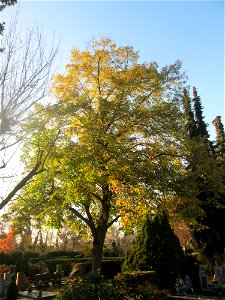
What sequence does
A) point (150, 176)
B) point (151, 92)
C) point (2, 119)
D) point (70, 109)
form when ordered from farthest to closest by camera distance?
point (151, 92)
point (150, 176)
point (70, 109)
point (2, 119)

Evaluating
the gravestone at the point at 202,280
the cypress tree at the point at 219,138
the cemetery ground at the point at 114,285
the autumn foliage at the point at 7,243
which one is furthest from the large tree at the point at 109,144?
the autumn foliage at the point at 7,243

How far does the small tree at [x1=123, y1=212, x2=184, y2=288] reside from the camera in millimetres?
16359

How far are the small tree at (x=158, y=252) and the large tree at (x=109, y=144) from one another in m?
1.52

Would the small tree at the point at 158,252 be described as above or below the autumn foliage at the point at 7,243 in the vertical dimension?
below

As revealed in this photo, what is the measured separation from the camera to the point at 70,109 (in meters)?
12.8

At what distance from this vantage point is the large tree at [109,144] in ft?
52.1

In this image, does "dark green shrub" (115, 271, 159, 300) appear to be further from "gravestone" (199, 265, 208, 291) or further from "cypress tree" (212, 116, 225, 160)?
"cypress tree" (212, 116, 225, 160)

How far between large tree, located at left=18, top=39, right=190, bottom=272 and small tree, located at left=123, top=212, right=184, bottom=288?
4.98 ft

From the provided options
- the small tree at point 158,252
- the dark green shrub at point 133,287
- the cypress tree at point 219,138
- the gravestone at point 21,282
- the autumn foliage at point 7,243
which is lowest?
the gravestone at point 21,282

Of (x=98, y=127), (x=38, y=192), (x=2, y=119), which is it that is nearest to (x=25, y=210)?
(x=38, y=192)

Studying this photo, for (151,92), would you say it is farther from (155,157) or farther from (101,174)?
(101,174)

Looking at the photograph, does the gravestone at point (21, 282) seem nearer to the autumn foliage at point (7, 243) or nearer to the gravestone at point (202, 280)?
the gravestone at point (202, 280)

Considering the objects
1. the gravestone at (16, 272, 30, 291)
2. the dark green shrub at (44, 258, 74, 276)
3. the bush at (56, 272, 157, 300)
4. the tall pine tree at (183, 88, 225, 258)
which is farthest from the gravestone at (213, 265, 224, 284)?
the dark green shrub at (44, 258, 74, 276)

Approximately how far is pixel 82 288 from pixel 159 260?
7308 millimetres
